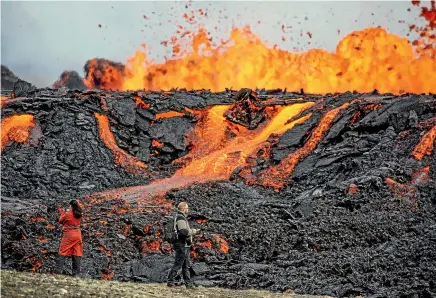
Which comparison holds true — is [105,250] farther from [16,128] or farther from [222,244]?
[16,128]

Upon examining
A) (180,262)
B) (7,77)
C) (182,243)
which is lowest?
(180,262)

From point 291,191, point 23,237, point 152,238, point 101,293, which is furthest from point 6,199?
point 101,293

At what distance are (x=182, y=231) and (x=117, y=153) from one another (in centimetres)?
2283

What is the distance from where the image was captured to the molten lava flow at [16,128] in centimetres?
3634

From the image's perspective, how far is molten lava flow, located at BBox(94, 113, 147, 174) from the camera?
120 feet

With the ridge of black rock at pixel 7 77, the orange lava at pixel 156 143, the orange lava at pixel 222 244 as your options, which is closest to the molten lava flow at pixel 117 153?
the orange lava at pixel 156 143

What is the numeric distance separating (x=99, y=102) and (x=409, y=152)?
751 inches

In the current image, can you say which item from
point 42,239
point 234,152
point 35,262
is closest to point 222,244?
point 42,239

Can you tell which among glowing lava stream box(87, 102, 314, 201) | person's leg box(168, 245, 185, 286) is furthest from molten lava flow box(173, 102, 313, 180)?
person's leg box(168, 245, 185, 286)

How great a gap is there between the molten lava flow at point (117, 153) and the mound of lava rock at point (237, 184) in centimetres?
11

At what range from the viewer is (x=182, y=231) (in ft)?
48.9

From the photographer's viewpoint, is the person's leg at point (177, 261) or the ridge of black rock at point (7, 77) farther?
the ridge of black rock at point (7, 77)

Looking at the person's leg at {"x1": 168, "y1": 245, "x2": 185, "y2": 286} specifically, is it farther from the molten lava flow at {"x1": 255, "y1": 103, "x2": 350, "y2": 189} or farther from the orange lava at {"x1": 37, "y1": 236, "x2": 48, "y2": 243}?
the molten lava flow at {"x1": 255, "y1": 103, "x2": 350, "y2": 189}

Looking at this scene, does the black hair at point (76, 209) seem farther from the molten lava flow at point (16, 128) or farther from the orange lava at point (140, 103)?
the orange lava at point (140, 103)
